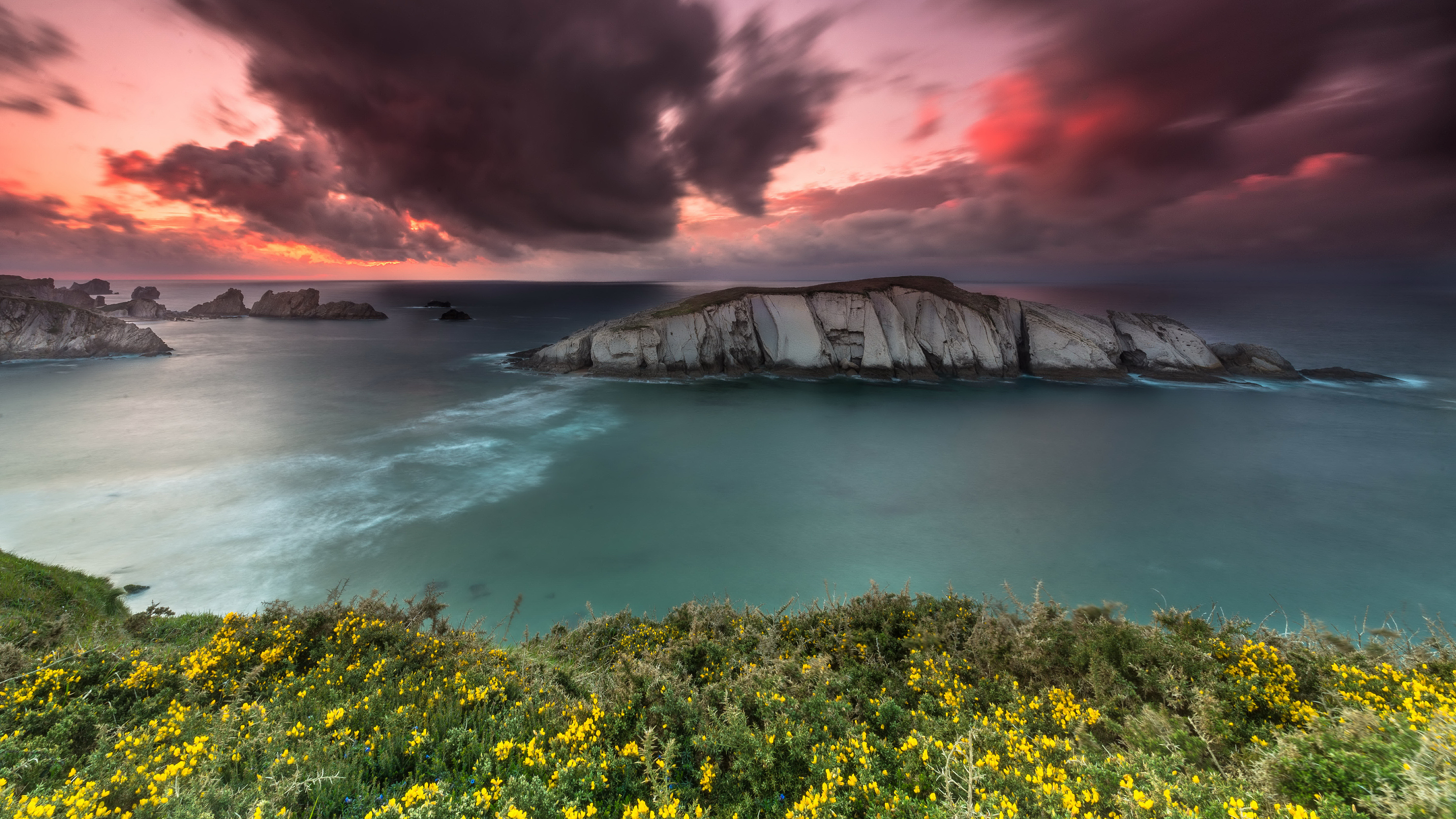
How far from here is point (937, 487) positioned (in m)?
21.8

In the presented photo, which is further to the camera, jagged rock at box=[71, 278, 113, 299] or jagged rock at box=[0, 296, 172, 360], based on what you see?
jagged rock at box=[71, 278, 113, 299]

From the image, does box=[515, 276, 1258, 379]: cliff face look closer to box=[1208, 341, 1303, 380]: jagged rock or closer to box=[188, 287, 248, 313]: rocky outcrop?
box=[1208, 341, 1303, 380]: jagged rock

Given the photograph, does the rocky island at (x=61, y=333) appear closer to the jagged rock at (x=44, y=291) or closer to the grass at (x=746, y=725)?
the jagged rock at (x=44, y=291)

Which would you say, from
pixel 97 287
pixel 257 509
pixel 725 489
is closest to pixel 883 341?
pixel 725 489

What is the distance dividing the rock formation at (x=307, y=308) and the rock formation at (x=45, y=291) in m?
22.3

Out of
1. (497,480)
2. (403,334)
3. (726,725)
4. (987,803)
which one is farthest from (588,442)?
(403,334)

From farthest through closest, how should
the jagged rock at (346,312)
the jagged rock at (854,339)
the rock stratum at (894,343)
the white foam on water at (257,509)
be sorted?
the jagged rock at (346,312), the jagged rock at (854,339), the rock stratum at (894,343), the white foam on water at (257,509)

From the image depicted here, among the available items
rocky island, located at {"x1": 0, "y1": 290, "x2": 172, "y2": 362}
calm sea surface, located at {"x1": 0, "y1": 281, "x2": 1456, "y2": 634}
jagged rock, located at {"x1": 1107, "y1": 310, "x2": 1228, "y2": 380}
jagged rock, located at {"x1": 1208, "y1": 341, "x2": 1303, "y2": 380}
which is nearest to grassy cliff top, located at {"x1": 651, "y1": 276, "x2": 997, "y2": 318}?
calm sea surface, located at {"x1": 0, "y1": 281, "x2": 1456, "y2": 634}

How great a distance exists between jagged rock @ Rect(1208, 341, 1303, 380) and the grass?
48.5 metres

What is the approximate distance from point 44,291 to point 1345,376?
167663mm

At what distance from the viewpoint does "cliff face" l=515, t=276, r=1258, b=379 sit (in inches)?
1678

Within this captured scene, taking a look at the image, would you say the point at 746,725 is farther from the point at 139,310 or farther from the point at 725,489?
the point at 139,310

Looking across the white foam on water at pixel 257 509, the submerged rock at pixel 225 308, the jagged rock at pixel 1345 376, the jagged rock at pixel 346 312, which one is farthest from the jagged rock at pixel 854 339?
the submerged rock at pixel 225 308

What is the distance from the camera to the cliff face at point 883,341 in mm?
42625
